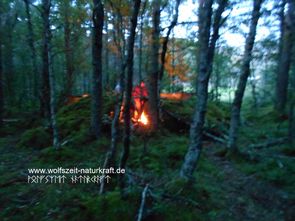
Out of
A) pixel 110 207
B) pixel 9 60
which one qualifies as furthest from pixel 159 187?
pixel 9 60

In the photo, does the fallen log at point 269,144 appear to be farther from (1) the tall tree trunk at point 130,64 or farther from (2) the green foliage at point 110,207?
(1) the tall tree trunk at point 130,64

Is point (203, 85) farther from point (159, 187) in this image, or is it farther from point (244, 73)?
point (244, 73)

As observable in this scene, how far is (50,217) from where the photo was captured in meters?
4.66

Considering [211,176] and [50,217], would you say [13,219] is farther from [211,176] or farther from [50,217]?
[211,176]

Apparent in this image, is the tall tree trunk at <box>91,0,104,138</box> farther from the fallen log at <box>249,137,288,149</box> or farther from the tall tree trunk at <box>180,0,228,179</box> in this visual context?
the fallen log at <box>249,137,288,149</box>

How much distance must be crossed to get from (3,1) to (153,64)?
1230 cm

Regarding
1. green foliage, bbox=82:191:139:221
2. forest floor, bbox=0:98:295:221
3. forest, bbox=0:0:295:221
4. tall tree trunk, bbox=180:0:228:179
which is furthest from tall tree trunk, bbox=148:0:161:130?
green foliage, bbox=82:191:139:221

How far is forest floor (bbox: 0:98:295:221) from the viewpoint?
15.8ft

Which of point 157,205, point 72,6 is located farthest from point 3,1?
point 157,205

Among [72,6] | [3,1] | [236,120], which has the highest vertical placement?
[3,1]

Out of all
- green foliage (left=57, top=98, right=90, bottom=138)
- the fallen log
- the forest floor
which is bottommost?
the forest floor

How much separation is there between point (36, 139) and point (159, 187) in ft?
20.8

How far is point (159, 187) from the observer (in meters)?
6.12

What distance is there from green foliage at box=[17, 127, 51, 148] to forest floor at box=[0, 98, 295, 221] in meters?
0.04
